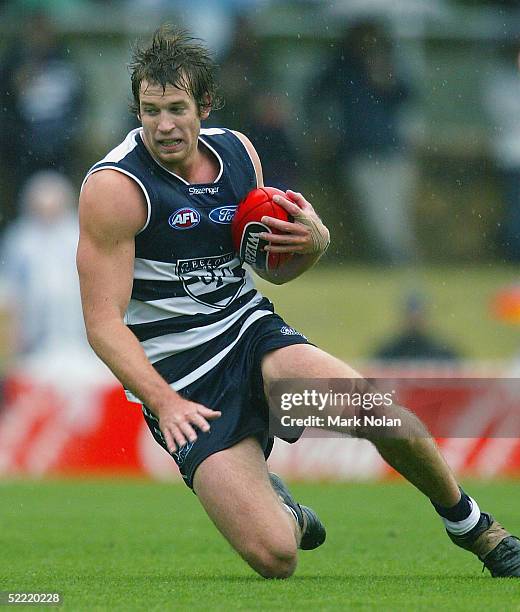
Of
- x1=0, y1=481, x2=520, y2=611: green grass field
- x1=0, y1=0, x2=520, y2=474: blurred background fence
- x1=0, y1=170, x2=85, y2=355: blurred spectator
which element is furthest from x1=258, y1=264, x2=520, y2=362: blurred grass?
x1=0, y1=481, x2=520, y2=611: green grass field

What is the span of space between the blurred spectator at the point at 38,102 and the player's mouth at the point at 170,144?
655cm

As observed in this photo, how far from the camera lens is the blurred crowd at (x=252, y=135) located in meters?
11.6

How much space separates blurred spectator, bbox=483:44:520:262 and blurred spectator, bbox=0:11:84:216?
11.3 feet

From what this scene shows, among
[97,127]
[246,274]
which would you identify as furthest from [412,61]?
[246,274]

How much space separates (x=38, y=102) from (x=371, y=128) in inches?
105

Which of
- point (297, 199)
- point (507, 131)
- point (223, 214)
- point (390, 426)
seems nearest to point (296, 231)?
point (297, 199)

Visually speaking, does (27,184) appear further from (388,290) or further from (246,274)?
(246,274)

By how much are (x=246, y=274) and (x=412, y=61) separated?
6.73 meters

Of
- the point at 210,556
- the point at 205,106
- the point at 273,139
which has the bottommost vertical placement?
the point at 210,556

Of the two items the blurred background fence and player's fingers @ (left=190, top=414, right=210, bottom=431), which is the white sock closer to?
player's fingers @ (left=190, top=414, right=210, bottom=431)

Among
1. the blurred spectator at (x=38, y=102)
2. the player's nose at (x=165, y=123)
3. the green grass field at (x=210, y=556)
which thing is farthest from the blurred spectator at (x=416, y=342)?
the player's nose at (x=165, y=123)

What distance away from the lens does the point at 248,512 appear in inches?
203

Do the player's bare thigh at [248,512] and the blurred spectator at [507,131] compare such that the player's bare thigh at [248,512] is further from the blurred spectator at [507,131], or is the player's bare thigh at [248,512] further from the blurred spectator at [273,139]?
the blurred spectator at [507,131]

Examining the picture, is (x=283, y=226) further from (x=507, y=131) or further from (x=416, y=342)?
(x=507, y=131)
